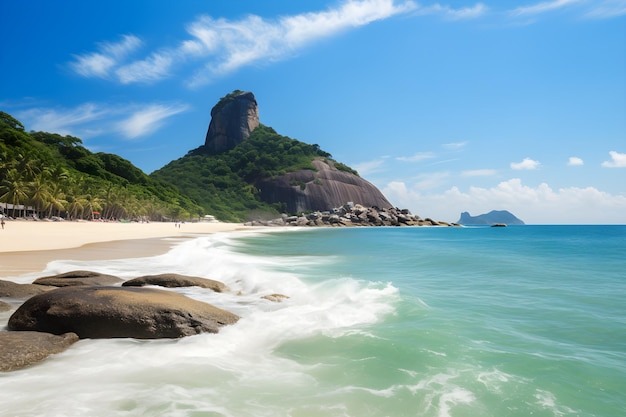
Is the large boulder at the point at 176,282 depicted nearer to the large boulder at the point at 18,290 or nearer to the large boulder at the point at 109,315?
the large boulder at the point at 18,290

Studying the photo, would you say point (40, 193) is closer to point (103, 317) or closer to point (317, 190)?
point (103, 317)

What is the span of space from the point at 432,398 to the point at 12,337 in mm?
5770

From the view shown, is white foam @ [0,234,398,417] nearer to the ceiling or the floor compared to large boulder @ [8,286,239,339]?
nearer to the floor

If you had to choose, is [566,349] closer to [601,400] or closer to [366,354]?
[601,400]

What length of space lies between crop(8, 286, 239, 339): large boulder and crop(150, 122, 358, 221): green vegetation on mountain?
118 metres

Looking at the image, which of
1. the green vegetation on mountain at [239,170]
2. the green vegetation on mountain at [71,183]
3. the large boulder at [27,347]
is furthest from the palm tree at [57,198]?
the green vegetation on mountain at [239,170]

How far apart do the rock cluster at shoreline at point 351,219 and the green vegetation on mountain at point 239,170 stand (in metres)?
22.4

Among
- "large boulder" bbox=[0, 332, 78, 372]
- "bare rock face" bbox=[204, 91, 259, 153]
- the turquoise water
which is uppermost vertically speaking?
"bare rock face" bbox=[204, 91, 259, 153]

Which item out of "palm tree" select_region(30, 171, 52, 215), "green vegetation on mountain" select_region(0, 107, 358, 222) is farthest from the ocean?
"green vegetation on mountain" select_region(0, 107, 358, 222)

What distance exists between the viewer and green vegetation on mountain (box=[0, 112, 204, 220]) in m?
53.1

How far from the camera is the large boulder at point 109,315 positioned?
6.20 metres

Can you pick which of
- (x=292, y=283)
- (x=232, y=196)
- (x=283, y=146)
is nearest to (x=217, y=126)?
(x=283, y=146)

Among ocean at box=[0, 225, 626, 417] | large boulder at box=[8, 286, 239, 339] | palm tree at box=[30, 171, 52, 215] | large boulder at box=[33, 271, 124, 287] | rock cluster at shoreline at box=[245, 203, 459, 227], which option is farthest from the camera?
rock cluster at shoreline at box=[245, 203, 459, 227]

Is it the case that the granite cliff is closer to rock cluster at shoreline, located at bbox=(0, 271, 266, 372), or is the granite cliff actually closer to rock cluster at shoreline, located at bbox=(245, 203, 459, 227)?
rock cluster at shoreline, located at bbox=(245, 203, 459, 227)
